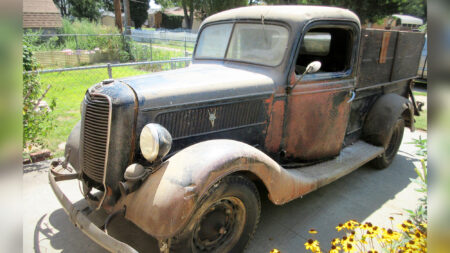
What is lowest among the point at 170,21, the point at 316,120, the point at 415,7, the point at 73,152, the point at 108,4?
the point at 73,152

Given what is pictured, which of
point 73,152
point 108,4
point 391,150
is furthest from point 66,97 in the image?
point 108,4

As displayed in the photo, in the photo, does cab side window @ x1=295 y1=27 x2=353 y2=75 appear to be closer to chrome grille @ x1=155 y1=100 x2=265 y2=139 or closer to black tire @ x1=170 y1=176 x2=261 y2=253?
chrome grille @ x1=155 y1=100 x2=265 y2=139

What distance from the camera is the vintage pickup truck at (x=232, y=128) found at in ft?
7.03

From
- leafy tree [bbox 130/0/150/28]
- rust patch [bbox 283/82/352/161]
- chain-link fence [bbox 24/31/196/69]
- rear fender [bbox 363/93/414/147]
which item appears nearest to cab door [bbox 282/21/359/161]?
rust patch [bbox 283/82/352/161]

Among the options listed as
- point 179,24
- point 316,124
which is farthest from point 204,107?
point 179,24

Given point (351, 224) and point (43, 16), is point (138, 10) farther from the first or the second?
point (351, 224)

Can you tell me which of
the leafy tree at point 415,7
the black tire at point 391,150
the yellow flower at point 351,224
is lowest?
the black tire at point 391,150

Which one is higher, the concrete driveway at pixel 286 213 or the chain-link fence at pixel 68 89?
the chain-link fence at pixel 68 89

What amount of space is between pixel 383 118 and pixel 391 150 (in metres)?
0.90

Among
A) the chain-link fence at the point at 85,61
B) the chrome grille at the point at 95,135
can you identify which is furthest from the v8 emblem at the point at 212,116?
the chain-link fence at the point at 85,61

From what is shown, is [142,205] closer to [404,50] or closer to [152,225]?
[152,225]

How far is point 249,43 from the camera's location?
3.32 metres

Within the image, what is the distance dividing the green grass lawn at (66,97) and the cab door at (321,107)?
350cm

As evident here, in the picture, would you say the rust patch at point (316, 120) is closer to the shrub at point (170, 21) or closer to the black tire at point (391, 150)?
the black tire at point (391, 150)
